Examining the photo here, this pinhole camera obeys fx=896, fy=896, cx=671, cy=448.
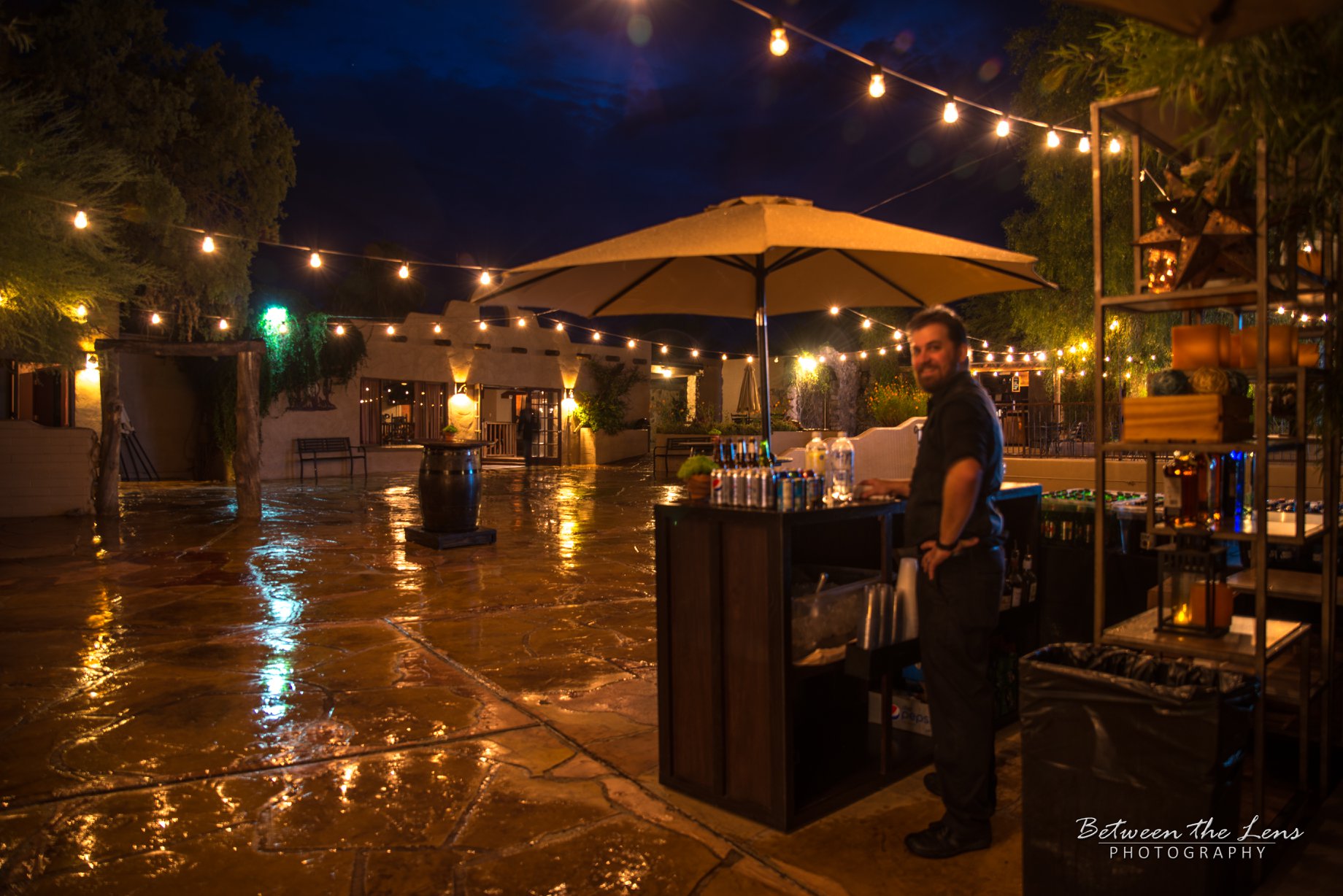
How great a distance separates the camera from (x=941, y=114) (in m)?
9.09

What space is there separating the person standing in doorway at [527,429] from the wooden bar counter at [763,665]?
21227 millimetres

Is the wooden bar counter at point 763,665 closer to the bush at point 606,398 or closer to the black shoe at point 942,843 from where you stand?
the black shoe at point 942,843

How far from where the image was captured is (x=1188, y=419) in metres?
2.97

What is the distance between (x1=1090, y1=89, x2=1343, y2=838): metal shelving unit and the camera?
9.21 feet

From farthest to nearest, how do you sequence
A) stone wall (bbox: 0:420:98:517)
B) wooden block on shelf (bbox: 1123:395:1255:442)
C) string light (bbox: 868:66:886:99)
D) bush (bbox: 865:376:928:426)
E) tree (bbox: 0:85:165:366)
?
bush (bbox: 865:376:928:426)
stone wall (bbox: 0:420:98:517)
tree (bbox: 0:85:165:366)
string light (bbox: 868:66:886:99)
wooden block on shelf (bbox: 1123:395:1255:442)

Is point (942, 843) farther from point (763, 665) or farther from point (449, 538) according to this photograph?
point (449, 538)

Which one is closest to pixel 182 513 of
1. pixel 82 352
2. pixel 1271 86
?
pixel 82 352

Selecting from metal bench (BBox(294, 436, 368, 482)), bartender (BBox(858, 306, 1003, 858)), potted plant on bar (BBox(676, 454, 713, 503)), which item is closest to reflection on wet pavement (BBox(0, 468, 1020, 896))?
bartender (BBox(858, 306, 1003, 858))

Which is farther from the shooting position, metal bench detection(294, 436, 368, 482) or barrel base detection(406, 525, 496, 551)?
metal bench detection(294, 436, 368, 482)

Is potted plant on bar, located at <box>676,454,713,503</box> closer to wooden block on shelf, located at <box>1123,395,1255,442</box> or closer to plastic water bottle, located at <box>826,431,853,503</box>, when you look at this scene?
plastic water bottle, located at <box>826,431,853,503</box>

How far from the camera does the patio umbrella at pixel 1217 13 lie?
1736 millimetres

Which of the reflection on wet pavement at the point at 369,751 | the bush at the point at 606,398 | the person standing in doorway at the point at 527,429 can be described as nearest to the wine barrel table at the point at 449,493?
the reflection on wet pavement at the point at 369,751

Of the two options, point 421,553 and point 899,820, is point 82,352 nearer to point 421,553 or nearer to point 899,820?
point 421,553

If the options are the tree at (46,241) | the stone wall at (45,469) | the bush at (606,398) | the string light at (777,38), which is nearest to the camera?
the string light at (777,38)
